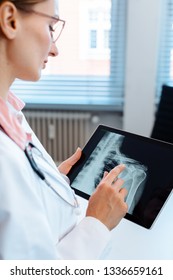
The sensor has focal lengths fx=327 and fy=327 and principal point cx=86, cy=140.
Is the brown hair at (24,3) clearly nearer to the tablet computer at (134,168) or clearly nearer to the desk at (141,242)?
the tablet computer at (134,168)

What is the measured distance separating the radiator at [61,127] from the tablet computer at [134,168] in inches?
61.3

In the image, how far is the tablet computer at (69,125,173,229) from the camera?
0.96 meters

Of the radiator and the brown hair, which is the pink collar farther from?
the radiator

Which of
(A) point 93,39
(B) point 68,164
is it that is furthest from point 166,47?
(B) point 68,164

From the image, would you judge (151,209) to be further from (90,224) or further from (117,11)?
(117,11)

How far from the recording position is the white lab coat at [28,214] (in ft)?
1.98

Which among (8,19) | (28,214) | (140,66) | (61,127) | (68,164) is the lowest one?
(61,127)

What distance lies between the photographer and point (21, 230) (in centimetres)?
61

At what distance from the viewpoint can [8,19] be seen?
62cm

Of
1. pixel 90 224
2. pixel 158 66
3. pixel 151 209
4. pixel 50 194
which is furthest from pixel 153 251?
pixel 158 66

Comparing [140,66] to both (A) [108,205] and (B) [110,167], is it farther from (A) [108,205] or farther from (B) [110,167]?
(A) [108,205]

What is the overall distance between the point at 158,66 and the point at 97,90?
51 cm

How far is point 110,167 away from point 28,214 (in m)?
0.49

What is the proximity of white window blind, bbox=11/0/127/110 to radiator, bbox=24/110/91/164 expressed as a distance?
8 cm
